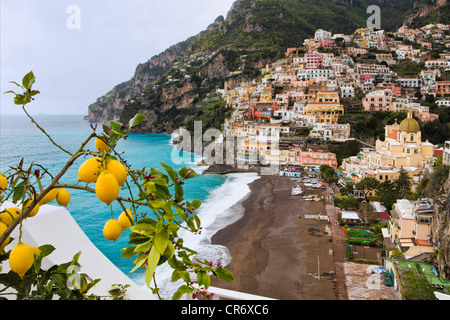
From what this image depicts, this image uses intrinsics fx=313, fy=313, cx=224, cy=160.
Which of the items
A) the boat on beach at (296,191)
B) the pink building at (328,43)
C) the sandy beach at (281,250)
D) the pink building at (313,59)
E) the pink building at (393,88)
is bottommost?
the sandy beach at (281,250)

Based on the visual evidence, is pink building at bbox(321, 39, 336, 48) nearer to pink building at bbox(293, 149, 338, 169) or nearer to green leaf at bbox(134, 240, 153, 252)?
pink building at bbox(293, 149, 338, 169)

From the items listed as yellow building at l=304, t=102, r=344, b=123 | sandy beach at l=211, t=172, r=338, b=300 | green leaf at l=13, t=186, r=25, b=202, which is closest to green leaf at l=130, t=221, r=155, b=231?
green leaf at l=13, t=186, r=25, b=202

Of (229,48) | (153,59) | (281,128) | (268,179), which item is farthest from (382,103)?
(153,59)

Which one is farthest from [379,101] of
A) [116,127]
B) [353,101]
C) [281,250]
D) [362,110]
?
[116,127]

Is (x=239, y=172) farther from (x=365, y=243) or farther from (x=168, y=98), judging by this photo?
(x=168, y=98)

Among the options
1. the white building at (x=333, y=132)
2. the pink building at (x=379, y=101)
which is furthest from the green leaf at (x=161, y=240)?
the pink building at (x=379, y=101)

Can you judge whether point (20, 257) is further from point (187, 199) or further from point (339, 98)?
point (339, 98)

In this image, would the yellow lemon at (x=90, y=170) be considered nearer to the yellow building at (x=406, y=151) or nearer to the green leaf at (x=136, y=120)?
the green leaf at (x=136, y=120)
